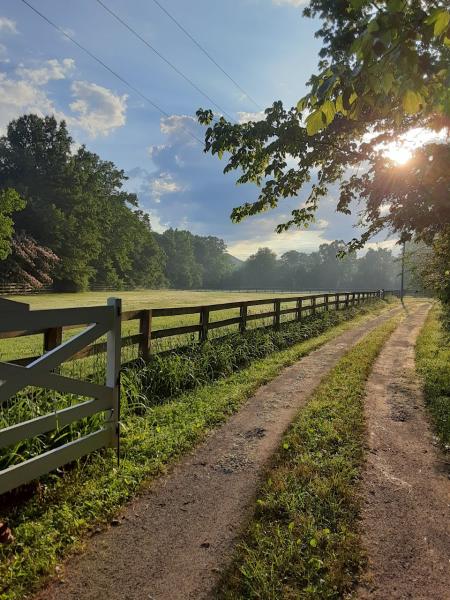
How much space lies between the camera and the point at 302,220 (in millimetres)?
10562

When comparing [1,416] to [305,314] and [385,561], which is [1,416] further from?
[305,314]

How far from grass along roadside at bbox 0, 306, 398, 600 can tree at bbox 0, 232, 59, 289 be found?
41570 mm

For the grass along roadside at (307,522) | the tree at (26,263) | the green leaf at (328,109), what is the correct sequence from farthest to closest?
1. the tree at (26,263)
2. the grass along roadside at (307,522)
3. the green leaf at (328,109)

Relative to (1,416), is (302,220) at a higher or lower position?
higher

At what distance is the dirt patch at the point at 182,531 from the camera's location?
2504 millimetres

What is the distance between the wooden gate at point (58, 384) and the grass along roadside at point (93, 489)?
244 millimetres

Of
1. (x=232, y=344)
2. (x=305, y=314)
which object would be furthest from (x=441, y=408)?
(x=305, y=314)

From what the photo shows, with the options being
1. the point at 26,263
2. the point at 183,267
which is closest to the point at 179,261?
the point at 183,267

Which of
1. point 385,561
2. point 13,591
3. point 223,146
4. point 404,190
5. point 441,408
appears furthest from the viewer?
point 223,146

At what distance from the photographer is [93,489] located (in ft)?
11.5

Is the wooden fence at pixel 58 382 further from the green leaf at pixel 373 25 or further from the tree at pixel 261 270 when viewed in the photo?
the tree at pixel 261 270

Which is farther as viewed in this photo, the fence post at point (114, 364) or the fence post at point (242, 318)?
the fence post at point (242, 318)

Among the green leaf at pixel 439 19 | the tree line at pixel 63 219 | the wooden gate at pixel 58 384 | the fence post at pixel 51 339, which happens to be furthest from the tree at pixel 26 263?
the green leaf at pixel 439 19

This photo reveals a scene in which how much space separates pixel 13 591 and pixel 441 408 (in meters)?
5.85
